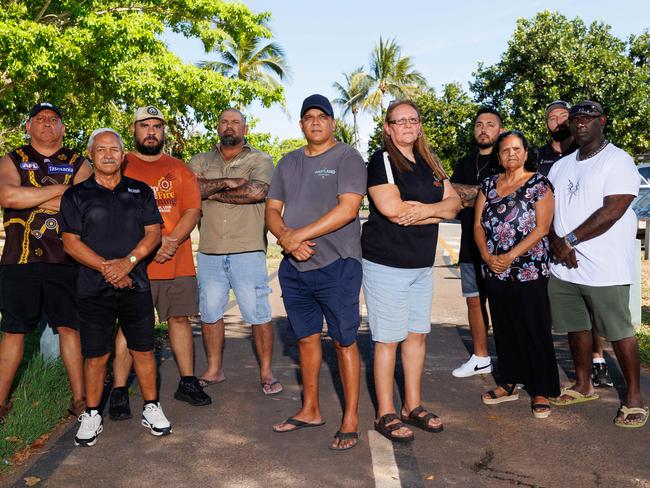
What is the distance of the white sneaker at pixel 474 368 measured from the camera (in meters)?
5.96

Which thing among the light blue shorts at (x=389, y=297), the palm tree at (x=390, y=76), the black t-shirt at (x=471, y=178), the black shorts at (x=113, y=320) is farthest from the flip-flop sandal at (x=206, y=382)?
the palm tree at (x=390, y=76)

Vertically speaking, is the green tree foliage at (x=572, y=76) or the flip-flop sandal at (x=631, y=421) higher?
the green tree foliage at (x=572, y=76)

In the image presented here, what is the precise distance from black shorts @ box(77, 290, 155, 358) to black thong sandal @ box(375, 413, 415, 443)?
1.59 m

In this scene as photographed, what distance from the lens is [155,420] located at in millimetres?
4555

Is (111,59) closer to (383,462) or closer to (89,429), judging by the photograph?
(89,429)

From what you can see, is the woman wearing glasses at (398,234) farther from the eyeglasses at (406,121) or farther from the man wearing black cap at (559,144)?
the man wearing black cap at (559,144)

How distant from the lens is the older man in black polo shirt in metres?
4.52

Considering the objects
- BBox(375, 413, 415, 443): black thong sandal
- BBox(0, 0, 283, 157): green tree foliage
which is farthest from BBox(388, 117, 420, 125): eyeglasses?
BBox(0, 0, 283, 157): green tree foliage

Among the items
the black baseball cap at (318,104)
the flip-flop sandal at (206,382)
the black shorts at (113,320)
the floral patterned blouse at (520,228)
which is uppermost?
the black baseball cap at (318,104)

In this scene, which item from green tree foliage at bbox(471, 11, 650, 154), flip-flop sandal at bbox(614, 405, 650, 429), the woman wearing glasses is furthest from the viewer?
green tree foliage at bbox(471, 11, 650, 154)

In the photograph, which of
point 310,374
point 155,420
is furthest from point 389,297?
point 155,420

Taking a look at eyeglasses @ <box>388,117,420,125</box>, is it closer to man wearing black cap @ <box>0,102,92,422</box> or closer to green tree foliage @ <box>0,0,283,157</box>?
man wearing black cap @ <box>0,102,92,422</box>

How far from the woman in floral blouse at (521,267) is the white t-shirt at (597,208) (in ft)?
0.63

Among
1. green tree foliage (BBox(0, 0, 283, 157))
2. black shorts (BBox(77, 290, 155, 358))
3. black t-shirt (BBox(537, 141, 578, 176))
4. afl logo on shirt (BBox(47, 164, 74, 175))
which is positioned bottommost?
black shorts (BBox(77, 290, 155, 358))
